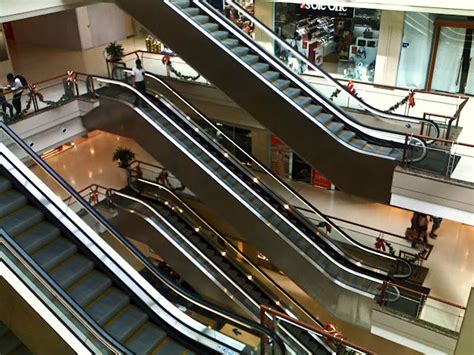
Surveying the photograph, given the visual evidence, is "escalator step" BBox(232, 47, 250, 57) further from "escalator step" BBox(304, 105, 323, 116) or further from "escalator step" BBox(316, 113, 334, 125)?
"escalator step" BBox(316, 113, 334, 125)

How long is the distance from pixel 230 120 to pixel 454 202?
856 centimetres

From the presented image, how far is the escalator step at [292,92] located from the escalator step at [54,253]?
18.9 ft

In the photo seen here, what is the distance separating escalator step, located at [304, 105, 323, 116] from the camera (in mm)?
10831

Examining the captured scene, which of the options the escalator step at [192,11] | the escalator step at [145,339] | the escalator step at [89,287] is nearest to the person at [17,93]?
the escalator step at [192,11]

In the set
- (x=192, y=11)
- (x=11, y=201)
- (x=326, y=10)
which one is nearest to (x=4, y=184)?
(x=11, y=201)

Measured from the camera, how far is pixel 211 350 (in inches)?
A: 270

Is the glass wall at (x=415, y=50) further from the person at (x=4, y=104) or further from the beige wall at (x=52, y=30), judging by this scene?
the beige wall at (x=52, y=30)

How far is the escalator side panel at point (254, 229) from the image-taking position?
428 inches

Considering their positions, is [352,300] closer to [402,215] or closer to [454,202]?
[454,202]

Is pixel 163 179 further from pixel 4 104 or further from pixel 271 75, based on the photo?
pixel 271 75

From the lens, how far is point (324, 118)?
1080cm

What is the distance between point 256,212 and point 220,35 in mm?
4262

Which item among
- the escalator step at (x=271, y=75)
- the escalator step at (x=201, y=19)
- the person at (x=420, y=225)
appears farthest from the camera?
the person at (x=420, y=225)

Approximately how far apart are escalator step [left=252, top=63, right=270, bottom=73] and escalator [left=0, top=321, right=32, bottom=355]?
730cm
